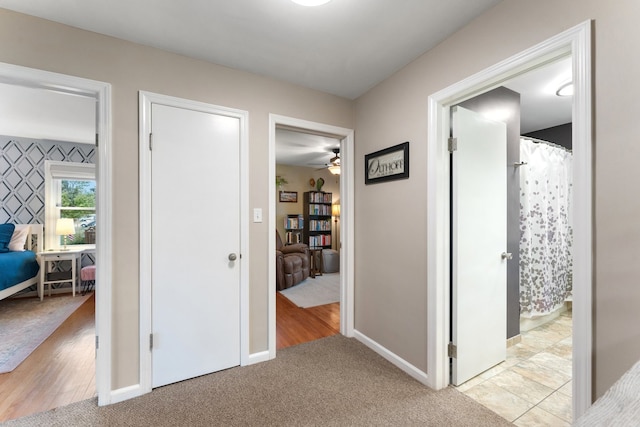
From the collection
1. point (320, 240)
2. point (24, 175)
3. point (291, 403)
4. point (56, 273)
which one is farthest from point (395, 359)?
point (24, 175)

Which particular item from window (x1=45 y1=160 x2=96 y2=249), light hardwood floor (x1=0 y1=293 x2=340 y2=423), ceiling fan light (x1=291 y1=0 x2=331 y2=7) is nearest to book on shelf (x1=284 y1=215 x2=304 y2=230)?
light hardwood floor (x1=0 y1=293 x2=340 y2=423)

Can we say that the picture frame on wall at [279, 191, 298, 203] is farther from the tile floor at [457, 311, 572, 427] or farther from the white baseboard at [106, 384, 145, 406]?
the tile floor at [457, 311, 572, 427]

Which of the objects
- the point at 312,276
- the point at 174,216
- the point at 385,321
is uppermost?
the point at 174,216

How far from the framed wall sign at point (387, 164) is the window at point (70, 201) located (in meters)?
4.07

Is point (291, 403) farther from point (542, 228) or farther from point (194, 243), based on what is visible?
point (542, 228)

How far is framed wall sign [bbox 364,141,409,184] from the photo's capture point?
2.10 m

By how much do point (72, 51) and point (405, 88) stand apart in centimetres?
226

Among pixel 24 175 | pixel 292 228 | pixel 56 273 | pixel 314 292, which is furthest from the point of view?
pixel 292 228

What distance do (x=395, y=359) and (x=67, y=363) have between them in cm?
268

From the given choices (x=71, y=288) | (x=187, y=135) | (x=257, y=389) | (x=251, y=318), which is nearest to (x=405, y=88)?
(x=187, y=135)

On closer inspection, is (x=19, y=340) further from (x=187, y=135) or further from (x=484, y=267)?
(x=484, y=267)

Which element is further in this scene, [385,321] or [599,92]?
[385,321]

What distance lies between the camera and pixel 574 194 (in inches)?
47.9

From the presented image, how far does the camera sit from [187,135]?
77.7 inches
